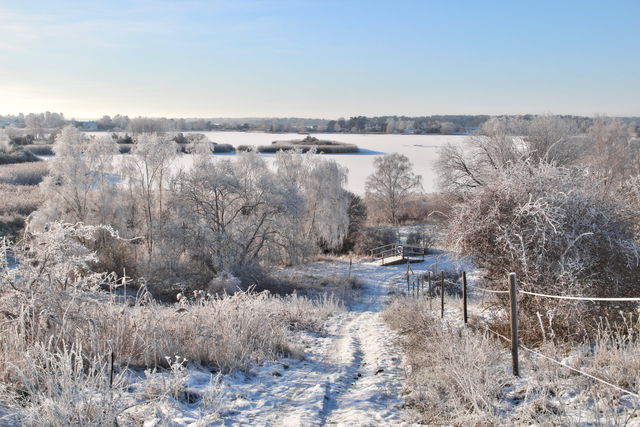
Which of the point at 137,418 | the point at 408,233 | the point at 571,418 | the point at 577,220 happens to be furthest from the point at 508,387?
the point at 408,233

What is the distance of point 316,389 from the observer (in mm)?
5555

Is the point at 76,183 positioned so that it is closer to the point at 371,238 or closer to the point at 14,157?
the point at 371,238

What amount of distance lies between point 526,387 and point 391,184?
4837 centimetres

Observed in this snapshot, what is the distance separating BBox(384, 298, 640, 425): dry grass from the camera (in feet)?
13.2

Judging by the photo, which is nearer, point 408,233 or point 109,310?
point 109,310

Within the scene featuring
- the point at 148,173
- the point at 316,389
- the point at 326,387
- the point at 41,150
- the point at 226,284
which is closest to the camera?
the point at 316,389

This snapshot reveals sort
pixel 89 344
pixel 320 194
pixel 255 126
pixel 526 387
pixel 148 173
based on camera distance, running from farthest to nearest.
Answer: pixel 255 126, pixel 320 194, pixel 148 173, pixel 89 344, pixel 526 387

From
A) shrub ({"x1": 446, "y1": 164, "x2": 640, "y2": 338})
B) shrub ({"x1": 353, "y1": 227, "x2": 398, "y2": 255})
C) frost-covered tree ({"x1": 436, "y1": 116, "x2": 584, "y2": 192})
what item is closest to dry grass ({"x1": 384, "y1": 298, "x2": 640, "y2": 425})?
shrub ({"x1": 446, "y1": 164, "x2": 640, "y2": 338})

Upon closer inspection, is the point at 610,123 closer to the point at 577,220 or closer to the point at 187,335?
the point at 577,220

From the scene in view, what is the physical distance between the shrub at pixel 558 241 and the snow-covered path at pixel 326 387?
2304mm

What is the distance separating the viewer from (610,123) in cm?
4656

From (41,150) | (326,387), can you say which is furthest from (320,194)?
(41,150)

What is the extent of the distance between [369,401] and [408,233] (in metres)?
39.2

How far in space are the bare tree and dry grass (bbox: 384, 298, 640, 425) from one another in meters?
46.2
